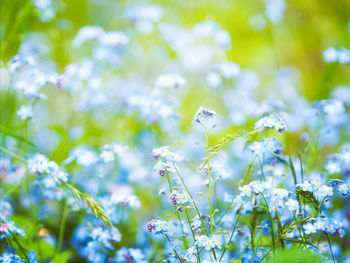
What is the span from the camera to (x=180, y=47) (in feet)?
12.2

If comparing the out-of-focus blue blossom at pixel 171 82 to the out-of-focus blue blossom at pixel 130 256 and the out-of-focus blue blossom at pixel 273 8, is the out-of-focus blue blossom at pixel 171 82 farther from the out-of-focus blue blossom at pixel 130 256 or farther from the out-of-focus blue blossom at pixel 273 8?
the out-of-focus blue blossom at pixel 273 8

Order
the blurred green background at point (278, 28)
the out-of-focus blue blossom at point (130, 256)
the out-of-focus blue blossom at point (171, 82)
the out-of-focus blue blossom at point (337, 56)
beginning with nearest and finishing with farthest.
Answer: the out-of-focus blue blossom at point (130, 256) < the out-of-focus blue blossom at point (171, 82) < the out-of-focus blue blossom at point (337, 56) < the blurred green background at point (278, 28)

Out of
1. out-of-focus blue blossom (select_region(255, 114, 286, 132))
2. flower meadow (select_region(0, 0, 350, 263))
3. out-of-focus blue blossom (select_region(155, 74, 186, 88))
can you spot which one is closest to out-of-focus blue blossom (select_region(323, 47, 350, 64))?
flower meadow (select_region(0, 0, 350, 263))

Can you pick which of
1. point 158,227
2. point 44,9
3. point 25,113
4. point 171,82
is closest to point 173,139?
point 171,82

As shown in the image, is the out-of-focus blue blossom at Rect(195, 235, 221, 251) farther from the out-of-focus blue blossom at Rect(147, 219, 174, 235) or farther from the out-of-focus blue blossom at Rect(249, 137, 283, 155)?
the out-of-focus blue blossom at Rect(249, 137, 283, 155)

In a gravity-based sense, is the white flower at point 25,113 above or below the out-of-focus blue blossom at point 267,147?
above

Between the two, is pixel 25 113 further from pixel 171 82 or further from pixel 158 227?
pixel 158 227

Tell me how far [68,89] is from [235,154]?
4.41 ft

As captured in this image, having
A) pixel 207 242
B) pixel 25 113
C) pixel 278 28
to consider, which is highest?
pixel 278 28

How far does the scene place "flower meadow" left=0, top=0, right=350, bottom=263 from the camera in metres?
1.88

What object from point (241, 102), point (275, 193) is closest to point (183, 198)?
point (275, 193)

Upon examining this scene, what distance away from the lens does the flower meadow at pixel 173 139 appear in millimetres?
1882

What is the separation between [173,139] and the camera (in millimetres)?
3145

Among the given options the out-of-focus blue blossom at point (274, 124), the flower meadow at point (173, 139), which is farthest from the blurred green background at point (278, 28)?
the out-of-focus blue blossom at point (274, 124)
